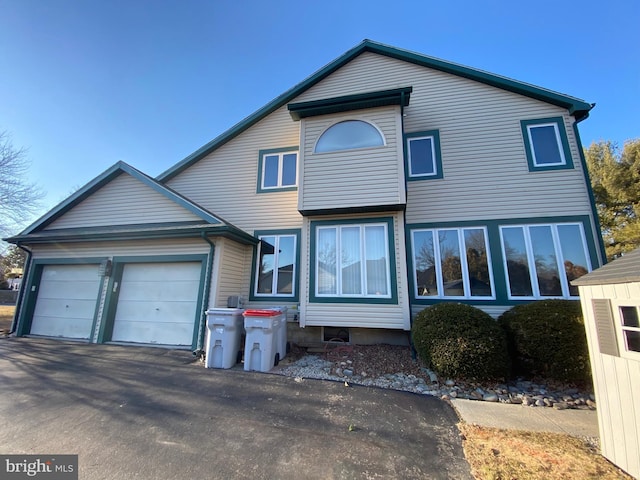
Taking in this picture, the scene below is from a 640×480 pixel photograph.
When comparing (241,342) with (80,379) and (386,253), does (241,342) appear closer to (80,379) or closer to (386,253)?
(80,379)

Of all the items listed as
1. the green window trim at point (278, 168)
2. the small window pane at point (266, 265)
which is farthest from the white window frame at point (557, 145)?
the small window pane at point (266, 265)

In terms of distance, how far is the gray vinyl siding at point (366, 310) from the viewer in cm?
658

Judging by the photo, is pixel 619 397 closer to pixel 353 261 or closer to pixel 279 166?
pixel 353 261

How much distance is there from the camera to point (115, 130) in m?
12.0

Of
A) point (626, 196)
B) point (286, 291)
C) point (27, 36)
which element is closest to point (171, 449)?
point (286, 291)

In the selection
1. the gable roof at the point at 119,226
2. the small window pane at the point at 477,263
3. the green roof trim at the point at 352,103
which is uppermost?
the green roof trim at the point at 352,103

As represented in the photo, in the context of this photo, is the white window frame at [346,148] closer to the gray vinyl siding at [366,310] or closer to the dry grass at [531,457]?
the gray vinyl siding at [366,310]

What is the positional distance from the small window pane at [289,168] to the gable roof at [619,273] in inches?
296

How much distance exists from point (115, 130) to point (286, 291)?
1137 centimetres

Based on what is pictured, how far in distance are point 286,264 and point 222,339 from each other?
311cm

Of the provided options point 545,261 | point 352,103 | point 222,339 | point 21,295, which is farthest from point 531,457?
point 21,295

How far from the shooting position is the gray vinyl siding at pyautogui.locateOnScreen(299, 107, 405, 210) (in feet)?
23.0

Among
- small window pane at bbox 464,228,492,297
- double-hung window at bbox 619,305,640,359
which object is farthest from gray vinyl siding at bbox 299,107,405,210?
double-hung window at bbox 619,305,640,359

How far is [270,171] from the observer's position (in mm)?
9297
